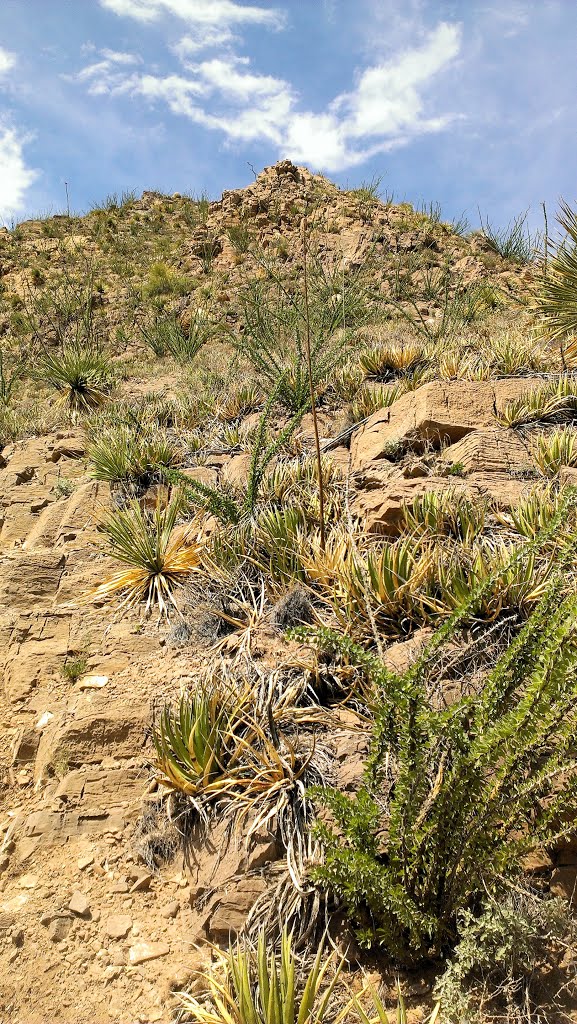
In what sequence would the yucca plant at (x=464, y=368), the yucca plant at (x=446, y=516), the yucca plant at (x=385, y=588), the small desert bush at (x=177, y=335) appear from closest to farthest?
the yucca plant at (x=385, y=588) → the yucca plant at (x=446, y=516) → the yucca plant at (x=464, y=368) → the small desert bush at (x=177, y=335)

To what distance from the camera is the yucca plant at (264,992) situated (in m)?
2.09

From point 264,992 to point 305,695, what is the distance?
5.32ft

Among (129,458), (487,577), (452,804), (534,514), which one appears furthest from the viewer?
(129,458)

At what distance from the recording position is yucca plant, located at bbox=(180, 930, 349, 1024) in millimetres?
2088

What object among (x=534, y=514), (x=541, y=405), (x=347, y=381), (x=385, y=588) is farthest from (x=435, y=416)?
(x=347, y=381)

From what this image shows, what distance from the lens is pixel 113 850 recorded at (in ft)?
10.6

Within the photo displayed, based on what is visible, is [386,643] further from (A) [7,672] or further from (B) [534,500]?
(A) [7,672]

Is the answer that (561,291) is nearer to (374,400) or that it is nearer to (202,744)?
(374,400)

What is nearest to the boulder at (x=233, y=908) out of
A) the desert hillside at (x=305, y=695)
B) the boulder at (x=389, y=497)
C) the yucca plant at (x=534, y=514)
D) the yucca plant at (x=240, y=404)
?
the desert hillside at (x=305, y=695)

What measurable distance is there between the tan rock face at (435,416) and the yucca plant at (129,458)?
2284mm

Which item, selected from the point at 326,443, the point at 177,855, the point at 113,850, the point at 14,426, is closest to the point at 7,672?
the point at 113,850

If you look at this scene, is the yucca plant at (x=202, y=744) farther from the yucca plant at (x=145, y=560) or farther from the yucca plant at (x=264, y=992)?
the yucca plant at (x=145, y=560)

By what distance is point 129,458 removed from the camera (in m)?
6.95

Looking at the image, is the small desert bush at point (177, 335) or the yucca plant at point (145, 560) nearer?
the yucca plant at point (145, 560)
